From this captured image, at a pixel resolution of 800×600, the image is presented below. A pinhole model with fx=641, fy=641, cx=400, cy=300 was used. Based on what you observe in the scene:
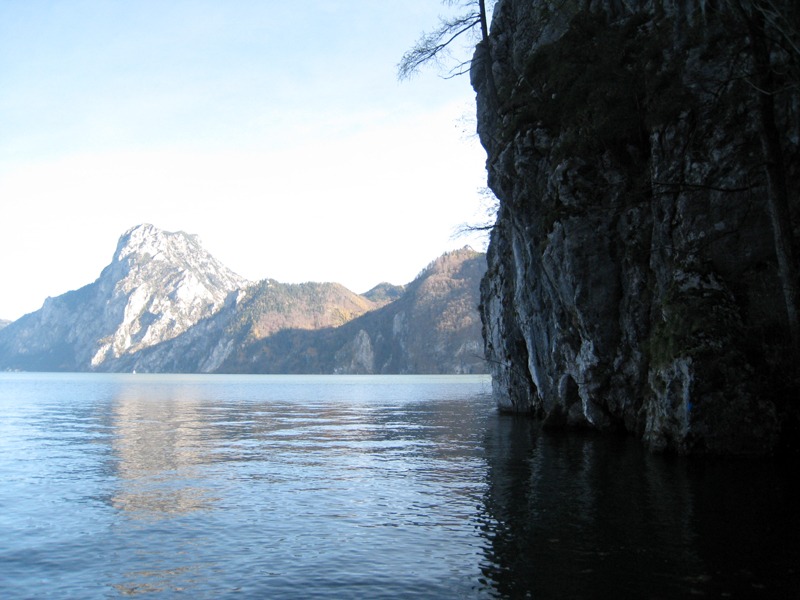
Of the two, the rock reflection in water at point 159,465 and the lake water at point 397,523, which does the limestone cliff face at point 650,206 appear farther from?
the rock reflection in water at point 159,465

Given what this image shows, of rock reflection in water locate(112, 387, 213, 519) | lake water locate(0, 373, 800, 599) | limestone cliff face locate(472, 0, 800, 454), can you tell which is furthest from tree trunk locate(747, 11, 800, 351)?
rock reflection in water locate(112, 387, 213, 519)

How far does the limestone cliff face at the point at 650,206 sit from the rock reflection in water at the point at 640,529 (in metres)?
3.09

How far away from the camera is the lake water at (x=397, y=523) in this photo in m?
10.6

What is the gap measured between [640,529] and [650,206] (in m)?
16.7

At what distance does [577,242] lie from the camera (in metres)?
28.1

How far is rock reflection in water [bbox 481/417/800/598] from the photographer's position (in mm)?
10312

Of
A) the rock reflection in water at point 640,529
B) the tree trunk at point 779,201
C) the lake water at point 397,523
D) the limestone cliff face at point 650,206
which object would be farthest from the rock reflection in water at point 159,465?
the tree trunk at point 779,201

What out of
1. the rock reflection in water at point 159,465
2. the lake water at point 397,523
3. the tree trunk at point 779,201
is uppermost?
the tree trunk at point 779,201

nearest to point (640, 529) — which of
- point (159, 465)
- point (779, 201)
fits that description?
point (779, 201)

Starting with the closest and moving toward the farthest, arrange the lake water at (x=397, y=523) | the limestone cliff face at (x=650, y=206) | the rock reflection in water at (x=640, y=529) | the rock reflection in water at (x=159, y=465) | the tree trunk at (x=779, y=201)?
the rock reflection in water at (x=640, y=529) < the lake water at (x=397, y=523) < the rock reflection in water at (x=159, y=465) < the tree trunk at (x=779, y=201) < the limestone cliff face at (x=650, y=206)

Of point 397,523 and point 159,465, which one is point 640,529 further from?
point 159,465

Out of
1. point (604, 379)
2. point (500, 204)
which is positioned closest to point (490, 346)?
point (500, 204)

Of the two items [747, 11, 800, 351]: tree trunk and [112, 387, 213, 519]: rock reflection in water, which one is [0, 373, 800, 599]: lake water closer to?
[112, 387, 213, 519]: rock reflection in water

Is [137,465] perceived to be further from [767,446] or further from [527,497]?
[767,446]
